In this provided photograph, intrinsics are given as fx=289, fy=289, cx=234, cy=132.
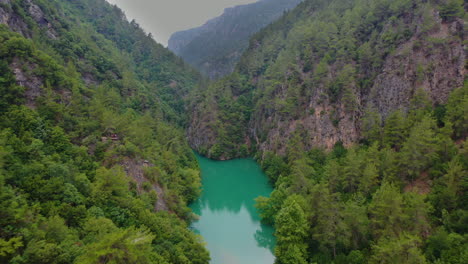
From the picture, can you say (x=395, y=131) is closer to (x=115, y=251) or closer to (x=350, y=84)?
(x=350, y=84)

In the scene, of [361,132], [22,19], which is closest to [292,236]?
[361,132]

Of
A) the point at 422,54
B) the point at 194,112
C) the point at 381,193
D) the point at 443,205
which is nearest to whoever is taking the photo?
the point at 443,205

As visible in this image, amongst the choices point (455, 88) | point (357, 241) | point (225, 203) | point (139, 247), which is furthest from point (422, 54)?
point (139, 247)

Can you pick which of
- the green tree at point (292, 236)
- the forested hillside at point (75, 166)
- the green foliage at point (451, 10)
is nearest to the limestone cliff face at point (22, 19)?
the forested hillside at point (75, 166)

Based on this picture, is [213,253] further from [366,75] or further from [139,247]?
[366,75]

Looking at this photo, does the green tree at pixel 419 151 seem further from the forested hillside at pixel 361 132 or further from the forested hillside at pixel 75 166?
the forested hillside at pixel 75 166
